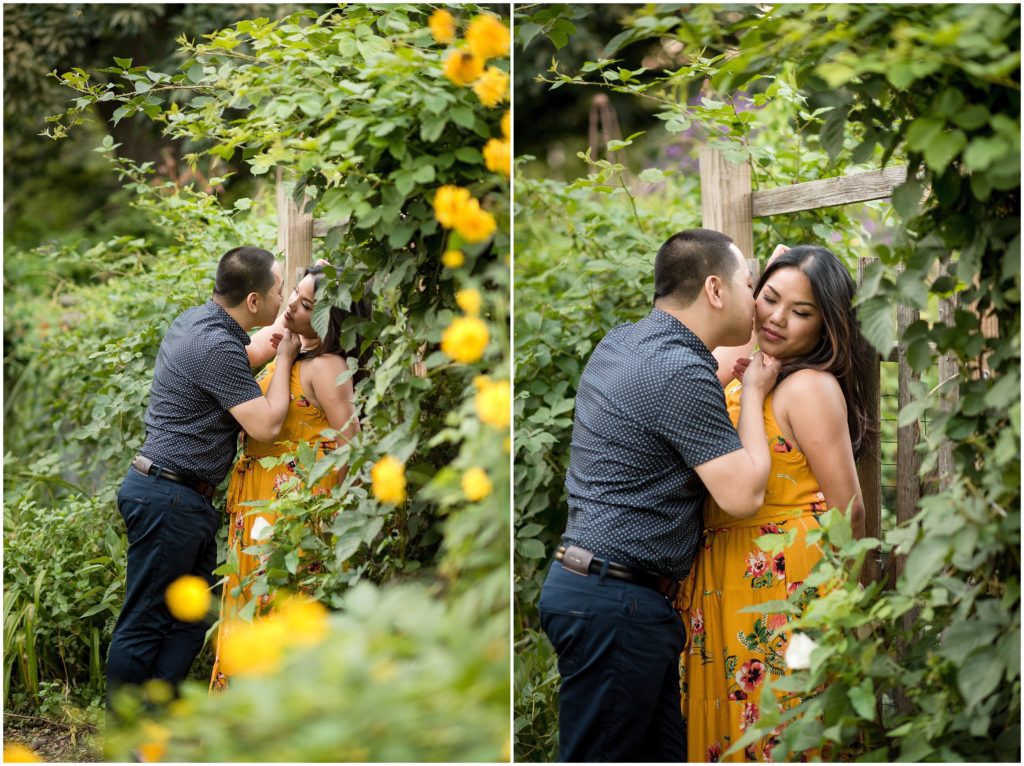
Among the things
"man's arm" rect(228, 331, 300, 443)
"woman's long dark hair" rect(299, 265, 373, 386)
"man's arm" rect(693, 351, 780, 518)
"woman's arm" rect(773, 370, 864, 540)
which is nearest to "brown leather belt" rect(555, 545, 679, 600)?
"man's arm" rect(693, 351, 780, 518)

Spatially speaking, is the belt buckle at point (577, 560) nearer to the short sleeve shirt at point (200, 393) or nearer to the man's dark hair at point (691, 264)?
the man's dark hair at point (691, 264)

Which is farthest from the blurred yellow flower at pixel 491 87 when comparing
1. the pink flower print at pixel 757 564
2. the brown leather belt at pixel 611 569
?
the pink flower print at pixel 757 564

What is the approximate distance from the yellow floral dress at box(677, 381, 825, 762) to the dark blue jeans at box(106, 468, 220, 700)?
5.25 feet

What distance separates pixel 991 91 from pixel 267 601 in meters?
2.05

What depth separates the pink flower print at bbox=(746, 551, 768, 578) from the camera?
7.56ft

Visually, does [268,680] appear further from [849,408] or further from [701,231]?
[849,408]

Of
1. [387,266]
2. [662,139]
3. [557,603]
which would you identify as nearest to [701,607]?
[557,603]

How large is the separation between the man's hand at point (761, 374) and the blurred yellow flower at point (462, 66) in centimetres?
99

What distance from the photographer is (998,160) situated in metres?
1.57

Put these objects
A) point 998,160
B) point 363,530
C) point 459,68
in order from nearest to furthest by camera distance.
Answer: point 998,160 < point 459,68 < point 363,530

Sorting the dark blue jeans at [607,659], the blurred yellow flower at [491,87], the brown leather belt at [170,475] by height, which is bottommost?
the brown leather belt at [170,475]

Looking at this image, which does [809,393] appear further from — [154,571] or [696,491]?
[154,571]

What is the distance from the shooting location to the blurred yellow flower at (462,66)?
1834mm

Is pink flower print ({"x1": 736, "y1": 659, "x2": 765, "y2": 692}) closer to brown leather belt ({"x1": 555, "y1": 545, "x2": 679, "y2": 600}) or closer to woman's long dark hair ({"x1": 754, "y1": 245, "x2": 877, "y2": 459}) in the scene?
brown leather belt ({"x1": 555, "y1": 545, "x2": 679, "y2": 600})
